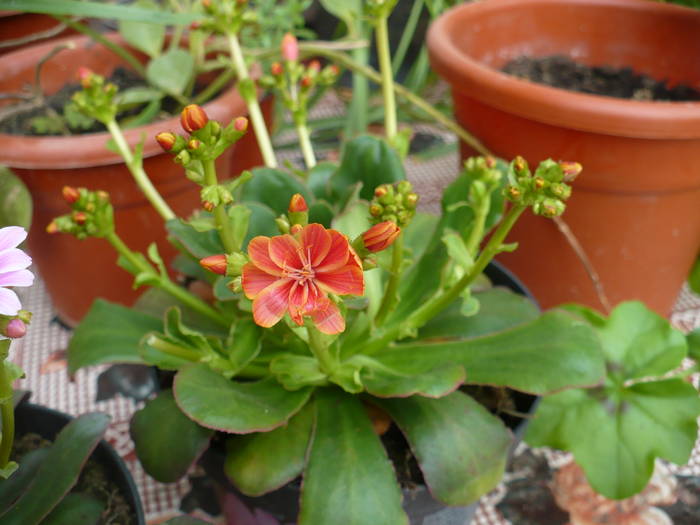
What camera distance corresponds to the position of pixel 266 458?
0.64 m

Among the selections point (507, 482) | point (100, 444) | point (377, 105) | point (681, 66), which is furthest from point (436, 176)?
point (100, 444)

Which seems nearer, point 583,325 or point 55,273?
point 583,325

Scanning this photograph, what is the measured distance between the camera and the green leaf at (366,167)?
780 mm

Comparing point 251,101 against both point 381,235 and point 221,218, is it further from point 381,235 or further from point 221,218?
point 381,235

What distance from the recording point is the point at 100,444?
648mm

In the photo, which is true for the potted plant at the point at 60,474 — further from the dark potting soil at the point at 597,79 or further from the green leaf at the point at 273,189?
the dark potting soil at the point at 597,79

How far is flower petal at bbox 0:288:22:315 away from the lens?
1.31 feet

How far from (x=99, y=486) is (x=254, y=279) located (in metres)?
0.38

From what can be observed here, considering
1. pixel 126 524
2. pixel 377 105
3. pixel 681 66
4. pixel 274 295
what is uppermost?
pixel 274 295

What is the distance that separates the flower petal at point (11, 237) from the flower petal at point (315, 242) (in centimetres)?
20

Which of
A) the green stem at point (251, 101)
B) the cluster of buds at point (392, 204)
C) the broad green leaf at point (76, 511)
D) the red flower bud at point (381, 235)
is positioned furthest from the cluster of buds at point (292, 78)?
the broad green leaf at point (76, 511)

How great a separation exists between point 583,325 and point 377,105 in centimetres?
115

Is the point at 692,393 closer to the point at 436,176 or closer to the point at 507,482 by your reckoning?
the point at 507,482

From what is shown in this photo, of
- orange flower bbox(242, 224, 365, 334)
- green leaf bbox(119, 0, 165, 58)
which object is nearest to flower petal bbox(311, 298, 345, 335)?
orange flower bbox(242, 224, 365, 334)
